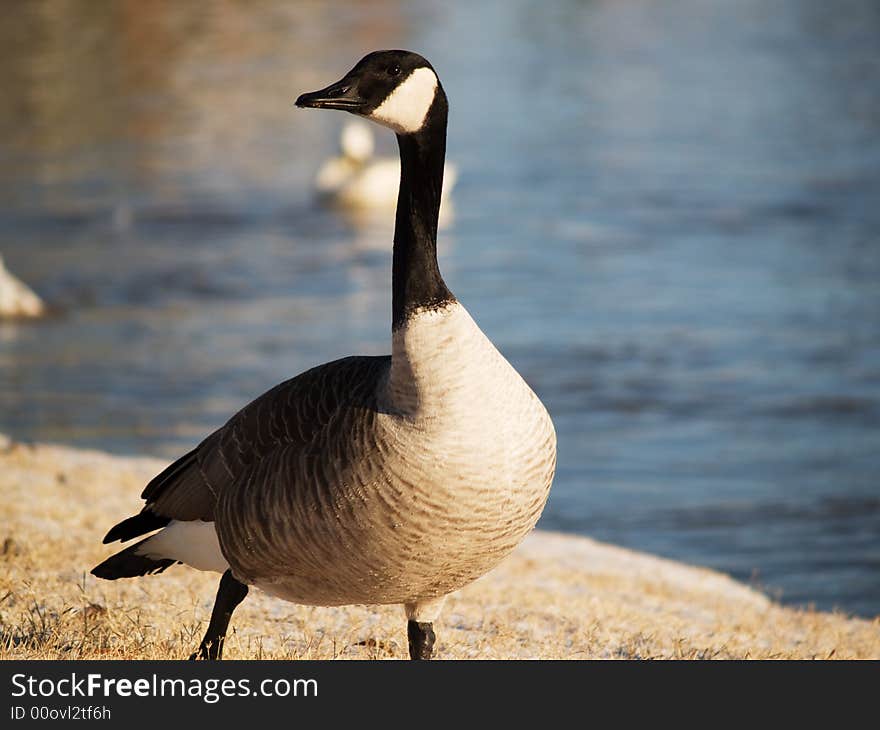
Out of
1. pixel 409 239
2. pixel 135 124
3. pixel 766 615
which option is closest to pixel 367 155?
pixel 135 124

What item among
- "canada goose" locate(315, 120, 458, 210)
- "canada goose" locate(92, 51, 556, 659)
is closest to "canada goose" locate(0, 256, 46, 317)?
"canada goose" locate(315, 120, 458, 210)

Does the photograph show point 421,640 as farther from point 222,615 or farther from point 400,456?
A: point 400,456

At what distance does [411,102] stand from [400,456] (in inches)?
50.6

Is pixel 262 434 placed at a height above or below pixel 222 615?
above

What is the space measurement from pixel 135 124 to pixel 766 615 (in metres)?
27.4

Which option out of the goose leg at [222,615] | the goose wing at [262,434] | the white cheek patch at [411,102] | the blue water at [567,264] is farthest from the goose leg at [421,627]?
the blue water at [567,264]

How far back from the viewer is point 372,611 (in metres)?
6.98

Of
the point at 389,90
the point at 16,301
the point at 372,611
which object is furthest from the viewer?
the point at 16,301

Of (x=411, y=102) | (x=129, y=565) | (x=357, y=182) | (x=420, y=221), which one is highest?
(x=411, y=102)

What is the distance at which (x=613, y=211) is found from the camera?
24.3 metres

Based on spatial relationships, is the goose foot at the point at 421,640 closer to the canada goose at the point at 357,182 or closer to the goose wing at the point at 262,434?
the goose wing at the point at 262,434

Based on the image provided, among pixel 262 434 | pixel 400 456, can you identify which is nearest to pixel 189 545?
pixel 262 434

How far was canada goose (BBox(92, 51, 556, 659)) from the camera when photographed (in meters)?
4.91
